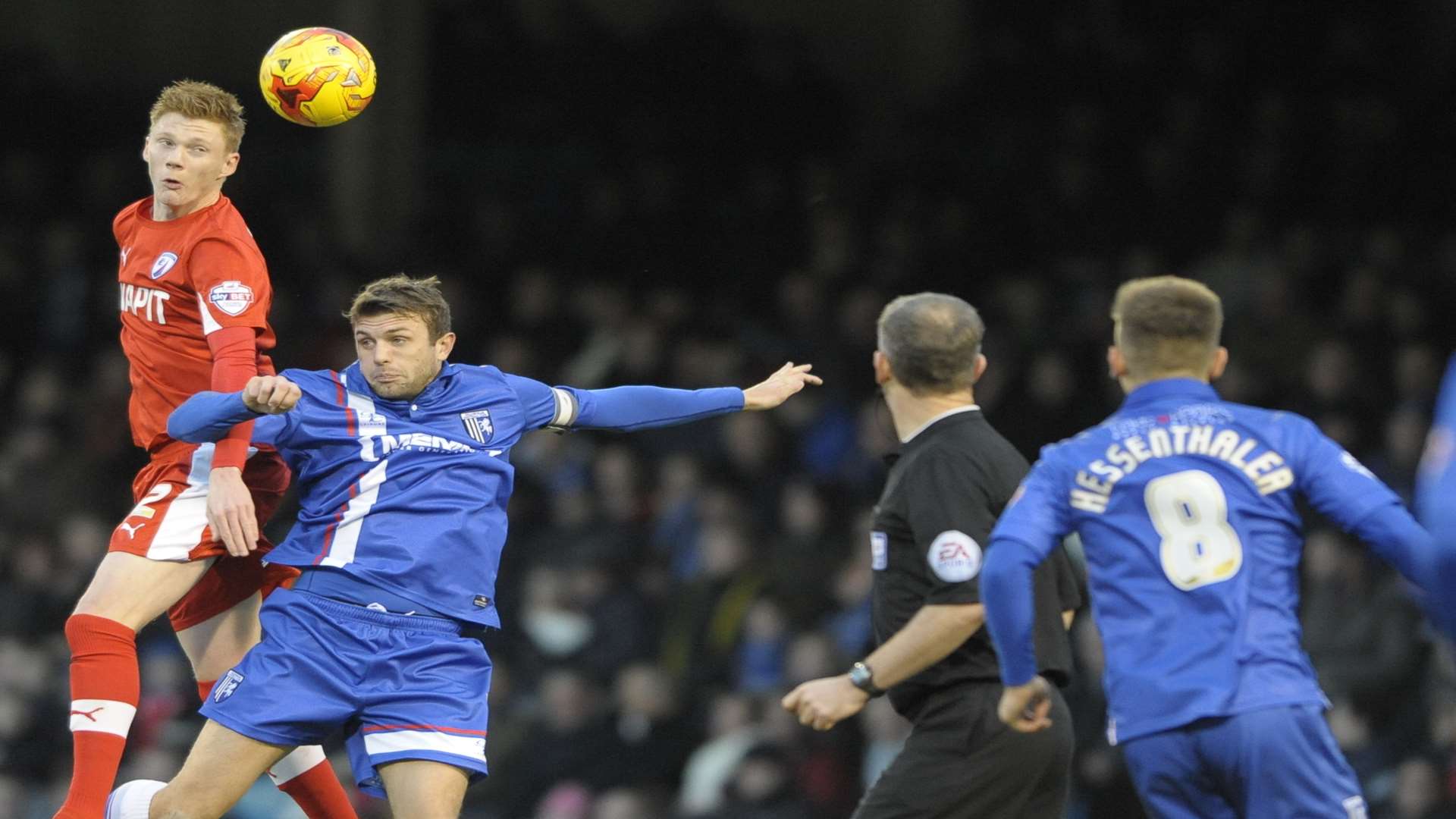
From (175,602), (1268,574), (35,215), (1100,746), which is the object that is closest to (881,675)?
(1268,574)

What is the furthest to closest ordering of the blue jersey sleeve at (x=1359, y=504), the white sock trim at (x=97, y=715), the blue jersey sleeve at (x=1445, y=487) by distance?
the white sock trim at (x=97, y=715)
the blue jersey sleeve at (x=1359, y=504)
the blue jersey sleeve at (x=1445, y=487)

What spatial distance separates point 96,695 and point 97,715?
55mm

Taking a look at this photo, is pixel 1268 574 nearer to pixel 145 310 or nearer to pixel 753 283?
pixel 145 310

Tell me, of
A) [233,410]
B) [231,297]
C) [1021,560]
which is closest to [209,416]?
[233,410]

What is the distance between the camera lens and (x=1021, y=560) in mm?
4129

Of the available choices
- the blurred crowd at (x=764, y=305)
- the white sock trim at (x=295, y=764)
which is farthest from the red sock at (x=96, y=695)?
the blurred crowd at (x=764, y=305)

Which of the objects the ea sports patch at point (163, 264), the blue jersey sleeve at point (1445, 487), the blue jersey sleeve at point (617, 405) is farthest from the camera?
the blue jersey sleeve at point (617, 405)

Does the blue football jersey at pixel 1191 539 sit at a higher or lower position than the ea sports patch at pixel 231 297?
lower

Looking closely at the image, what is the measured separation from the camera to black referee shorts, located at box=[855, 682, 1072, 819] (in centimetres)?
464

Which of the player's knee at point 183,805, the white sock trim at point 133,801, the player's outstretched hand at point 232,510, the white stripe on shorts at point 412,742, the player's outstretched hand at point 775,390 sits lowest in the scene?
the white sock trim at point 133,801

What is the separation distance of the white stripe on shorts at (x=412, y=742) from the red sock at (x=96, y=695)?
74cm

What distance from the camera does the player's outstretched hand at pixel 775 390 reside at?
562 cm

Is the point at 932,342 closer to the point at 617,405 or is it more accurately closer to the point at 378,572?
the point at 617,405

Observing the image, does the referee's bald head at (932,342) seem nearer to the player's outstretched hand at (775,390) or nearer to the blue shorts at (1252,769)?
the player's outstretched hand at (775,390)
